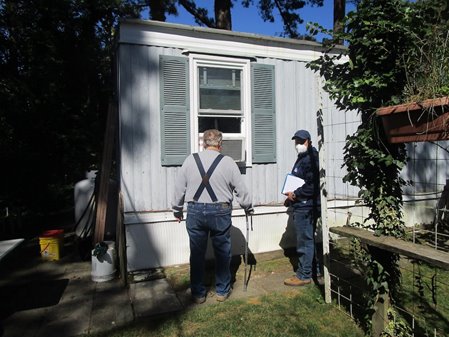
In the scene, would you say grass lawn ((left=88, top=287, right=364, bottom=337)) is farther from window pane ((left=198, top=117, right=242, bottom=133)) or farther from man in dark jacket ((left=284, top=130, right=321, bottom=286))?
window pane ((left=198, top=117, right=242, bottom=133))

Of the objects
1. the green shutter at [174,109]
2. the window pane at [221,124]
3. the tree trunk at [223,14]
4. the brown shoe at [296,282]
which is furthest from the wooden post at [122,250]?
the tree trunk at [223,14]

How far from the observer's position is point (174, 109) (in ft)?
17.3

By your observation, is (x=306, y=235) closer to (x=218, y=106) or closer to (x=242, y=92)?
(x=218, y=106)

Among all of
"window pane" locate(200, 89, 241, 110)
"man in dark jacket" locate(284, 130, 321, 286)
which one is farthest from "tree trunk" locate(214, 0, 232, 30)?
"man in dark jacket" locate(284, 130, 321, 286)

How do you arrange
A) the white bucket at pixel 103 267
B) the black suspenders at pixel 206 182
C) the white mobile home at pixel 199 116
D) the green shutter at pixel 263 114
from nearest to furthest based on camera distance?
the black suspenders at pixel 206 182, the white bucket at pixel 103 267, the white mobile home at pixel 199 116, the green shutter at pixel 263 114

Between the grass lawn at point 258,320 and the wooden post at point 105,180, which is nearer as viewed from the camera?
the grass lawn at point 258,320

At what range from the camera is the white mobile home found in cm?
510

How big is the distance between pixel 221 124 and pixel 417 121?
3571 millimetres

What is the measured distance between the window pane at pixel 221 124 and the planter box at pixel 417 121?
10.6 feet

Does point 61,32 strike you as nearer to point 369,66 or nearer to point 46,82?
point 46,82

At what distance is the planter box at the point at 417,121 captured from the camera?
2.25 metres

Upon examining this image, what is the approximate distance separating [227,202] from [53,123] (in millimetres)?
6484

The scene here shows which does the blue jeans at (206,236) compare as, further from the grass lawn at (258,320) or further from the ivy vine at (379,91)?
the ivy vine at (379,91)

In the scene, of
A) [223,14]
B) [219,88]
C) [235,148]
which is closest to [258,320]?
[235,148]
